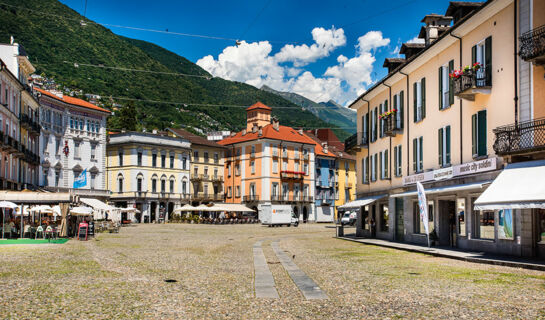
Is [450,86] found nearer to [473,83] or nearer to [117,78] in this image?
[473,83]

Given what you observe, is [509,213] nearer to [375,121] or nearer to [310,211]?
[375,121]

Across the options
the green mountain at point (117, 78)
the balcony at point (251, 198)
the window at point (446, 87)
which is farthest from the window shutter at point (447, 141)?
the green mountain at point (117, 78)

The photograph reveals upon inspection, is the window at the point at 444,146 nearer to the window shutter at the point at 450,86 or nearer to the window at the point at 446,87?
the window at the point at 446,87

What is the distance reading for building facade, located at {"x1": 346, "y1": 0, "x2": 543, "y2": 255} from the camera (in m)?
22.1

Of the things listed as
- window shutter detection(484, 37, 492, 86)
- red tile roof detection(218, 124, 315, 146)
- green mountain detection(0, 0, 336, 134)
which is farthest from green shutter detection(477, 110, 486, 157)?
green mountain detection(0, 0, 336, 134)

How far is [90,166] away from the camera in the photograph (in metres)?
74.1

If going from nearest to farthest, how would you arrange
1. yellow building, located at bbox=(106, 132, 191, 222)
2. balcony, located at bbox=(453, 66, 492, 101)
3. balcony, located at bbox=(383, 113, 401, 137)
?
balcony, located at bbox=(453, 66, 492, 101) → balcony, located at bbox=(383, 113, 401, 137) → yellow building, located at bbox=(106, 132, 191, 222)

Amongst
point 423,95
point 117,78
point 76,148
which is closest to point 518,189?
point 423,95

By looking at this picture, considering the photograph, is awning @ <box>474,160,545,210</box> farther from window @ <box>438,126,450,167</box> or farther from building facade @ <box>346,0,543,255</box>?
window @ <box>438,126,450,167</box>

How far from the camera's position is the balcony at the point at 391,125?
3425cm

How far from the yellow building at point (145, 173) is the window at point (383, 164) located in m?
52.8

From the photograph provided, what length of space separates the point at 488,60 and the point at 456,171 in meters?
5.08

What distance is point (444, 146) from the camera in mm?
27828

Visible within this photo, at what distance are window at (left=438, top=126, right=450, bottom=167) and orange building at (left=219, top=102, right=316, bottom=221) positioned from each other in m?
60.9
